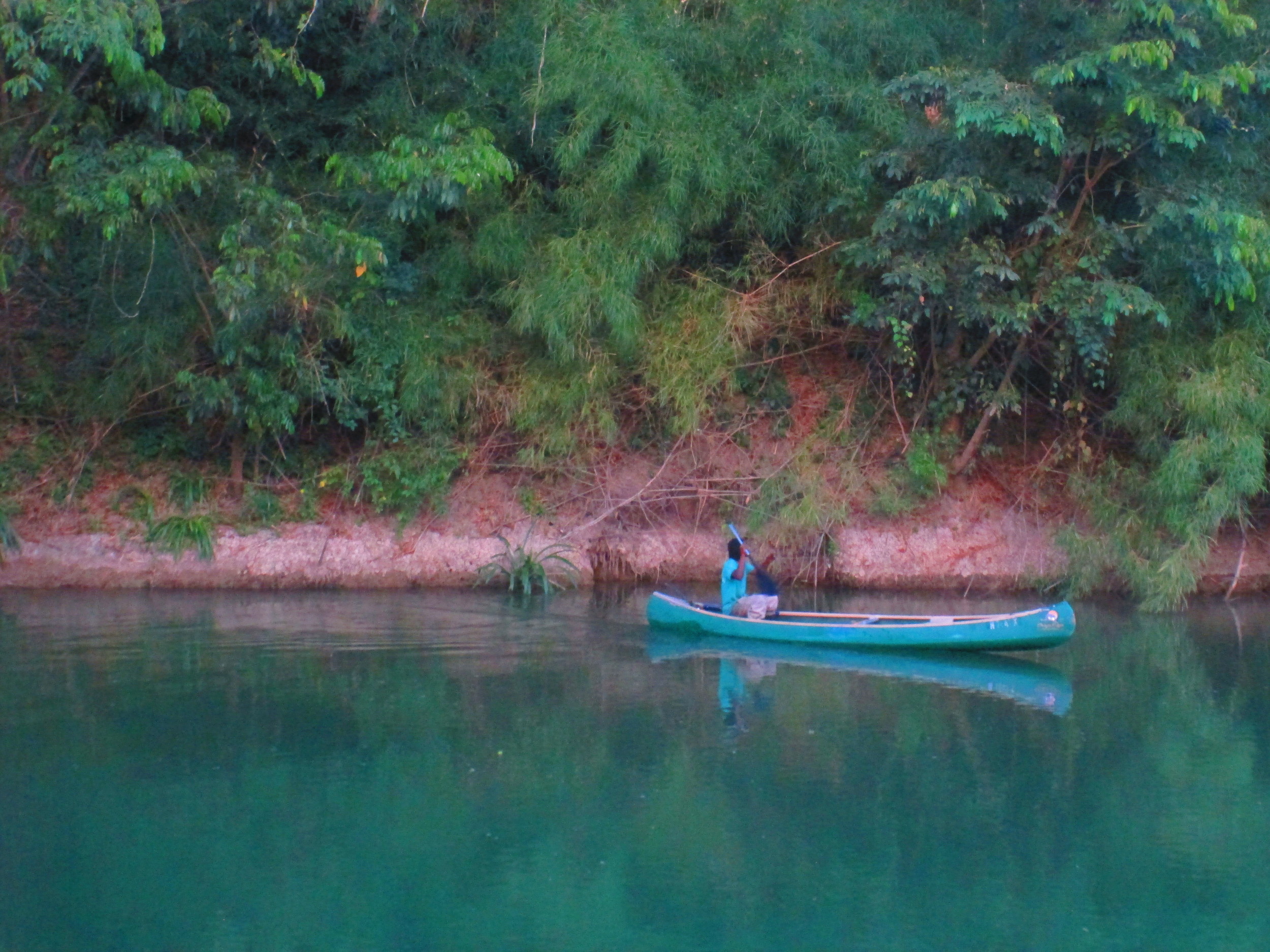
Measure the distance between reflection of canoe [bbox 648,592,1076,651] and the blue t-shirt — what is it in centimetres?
15

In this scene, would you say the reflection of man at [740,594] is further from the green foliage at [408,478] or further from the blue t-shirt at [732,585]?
the green foliage at [408,478]

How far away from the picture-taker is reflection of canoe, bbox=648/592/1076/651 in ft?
35.0

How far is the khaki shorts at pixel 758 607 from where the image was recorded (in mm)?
12109

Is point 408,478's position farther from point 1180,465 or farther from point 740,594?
point 1180,465

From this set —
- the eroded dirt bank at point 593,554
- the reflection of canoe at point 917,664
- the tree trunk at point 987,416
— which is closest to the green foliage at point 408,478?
the eroded dirt bank at point 593,554

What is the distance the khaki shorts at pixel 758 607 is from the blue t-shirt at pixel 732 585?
5.1 inches

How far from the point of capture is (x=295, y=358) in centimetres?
1402

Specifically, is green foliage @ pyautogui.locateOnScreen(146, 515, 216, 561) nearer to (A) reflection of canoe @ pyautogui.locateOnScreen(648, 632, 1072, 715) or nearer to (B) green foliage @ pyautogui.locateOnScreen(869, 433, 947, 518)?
(A) reflection of canoe @ pyautogui.locateOnScreen(648, 632, 1072, 715)

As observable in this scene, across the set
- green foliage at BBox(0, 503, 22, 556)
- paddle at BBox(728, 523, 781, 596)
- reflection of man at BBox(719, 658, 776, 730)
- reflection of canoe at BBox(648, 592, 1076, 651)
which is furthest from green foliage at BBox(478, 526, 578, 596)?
green foliage at BBox(0, 503, 22, 556)

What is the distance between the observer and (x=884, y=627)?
1111 centimetres

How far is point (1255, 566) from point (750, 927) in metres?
11.3

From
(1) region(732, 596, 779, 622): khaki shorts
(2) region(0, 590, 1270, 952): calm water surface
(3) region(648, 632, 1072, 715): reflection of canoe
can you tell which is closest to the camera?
(2) region(0, 590, 1270, 952): calm water surface

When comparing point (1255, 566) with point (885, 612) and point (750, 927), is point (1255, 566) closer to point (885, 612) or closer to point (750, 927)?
point (885, 612)

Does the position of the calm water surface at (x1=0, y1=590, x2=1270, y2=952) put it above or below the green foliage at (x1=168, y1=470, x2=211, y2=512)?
below
